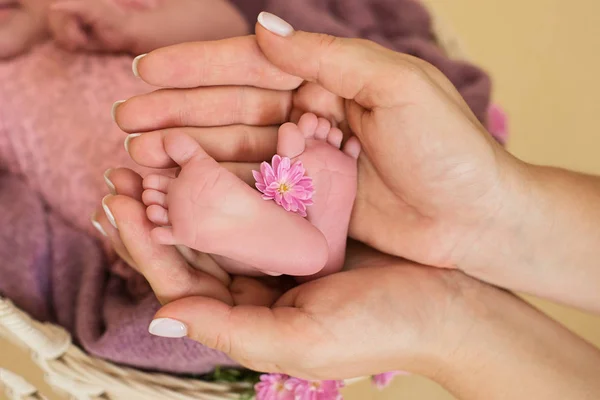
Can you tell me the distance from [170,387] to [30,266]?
0.27 metres

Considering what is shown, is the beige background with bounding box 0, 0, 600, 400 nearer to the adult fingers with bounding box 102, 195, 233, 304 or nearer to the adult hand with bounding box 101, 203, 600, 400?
the adult hand with bounding box 101, 203, 600, 400

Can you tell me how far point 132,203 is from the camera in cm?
59

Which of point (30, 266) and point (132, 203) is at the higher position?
point (132, 203)

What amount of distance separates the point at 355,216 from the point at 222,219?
24 cm

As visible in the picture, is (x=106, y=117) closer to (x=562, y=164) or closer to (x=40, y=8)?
(x=40, y=8)

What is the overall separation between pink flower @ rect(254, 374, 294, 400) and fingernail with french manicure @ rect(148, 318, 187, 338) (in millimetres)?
212

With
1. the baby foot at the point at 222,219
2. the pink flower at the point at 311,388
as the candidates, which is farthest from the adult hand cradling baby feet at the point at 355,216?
the pink flower at the point at 311,388

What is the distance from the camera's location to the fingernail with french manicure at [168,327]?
1.93ft

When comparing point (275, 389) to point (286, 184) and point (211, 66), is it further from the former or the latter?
point (211, 66)

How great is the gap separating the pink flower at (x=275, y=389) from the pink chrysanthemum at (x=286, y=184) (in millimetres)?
260

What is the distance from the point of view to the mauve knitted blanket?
83 cm

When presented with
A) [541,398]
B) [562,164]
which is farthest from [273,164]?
[562,164]

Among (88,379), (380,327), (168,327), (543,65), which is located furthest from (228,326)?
(543,65)

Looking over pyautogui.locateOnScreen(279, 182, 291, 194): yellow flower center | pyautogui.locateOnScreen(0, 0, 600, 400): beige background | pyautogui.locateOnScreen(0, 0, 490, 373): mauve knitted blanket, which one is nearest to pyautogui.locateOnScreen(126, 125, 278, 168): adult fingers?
pyautogui.locateOnScreen(279, 182, 291, 194): yellow flower center
